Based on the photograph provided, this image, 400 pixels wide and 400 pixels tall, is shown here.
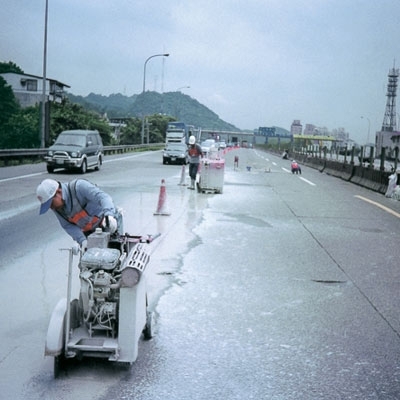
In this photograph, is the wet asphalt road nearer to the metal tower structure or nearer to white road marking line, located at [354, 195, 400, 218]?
white road marking line, located at [354, 195, 400, 218]

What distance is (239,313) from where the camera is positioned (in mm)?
6301

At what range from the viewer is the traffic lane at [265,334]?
14.4 feet

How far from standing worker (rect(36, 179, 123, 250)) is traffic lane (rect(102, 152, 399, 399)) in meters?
1.18

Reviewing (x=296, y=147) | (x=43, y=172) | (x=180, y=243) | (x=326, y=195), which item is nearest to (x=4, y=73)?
(x=296, y=147)

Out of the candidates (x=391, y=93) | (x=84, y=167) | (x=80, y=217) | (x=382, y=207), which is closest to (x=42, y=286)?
(x=80, y=217)

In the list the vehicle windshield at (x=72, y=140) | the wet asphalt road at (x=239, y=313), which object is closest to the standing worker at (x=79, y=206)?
the wet asphalt road at (x=239, y=313)

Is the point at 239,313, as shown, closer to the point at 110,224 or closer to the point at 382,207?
the point at 110,224

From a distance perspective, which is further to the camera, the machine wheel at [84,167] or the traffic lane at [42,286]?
the machine wheel at [84,167]

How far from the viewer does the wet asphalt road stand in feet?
14.5

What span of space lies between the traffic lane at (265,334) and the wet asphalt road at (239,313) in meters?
0.01

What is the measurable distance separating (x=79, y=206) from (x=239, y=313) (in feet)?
7.16

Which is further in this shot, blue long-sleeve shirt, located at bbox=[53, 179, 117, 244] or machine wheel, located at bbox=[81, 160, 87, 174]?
machine wheel, located at bbox=[81, 160, 87, 174]

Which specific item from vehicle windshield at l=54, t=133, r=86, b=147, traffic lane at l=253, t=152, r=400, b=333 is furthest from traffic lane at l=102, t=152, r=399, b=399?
vehicle windshield at l=54, t=133, r=86, b=147

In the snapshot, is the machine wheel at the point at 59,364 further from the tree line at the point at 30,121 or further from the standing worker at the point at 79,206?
the tree line at the point at 30,121
